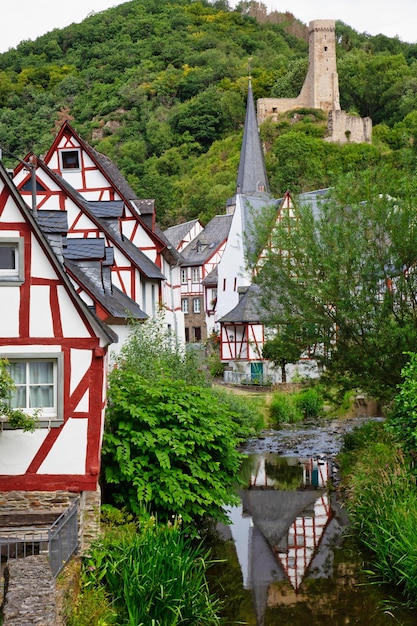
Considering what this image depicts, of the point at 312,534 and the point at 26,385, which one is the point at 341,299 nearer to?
the point at 312,534

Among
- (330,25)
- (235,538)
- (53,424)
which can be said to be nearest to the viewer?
(53,424)

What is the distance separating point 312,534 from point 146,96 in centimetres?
11278

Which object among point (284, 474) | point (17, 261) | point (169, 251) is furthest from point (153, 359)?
point (169, 251)

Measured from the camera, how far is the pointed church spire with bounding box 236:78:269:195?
7725 cm

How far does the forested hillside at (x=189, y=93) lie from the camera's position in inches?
3553

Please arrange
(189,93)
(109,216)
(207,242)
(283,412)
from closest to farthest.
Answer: (109,216)
(283,412)
(207,242)
(189,93)

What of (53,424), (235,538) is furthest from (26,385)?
(235,538)

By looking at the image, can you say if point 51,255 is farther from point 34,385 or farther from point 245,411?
point 245,411

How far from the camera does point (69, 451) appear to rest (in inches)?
527

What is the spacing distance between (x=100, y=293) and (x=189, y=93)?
111 m

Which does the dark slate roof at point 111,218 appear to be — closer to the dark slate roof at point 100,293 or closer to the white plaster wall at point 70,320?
the dark slate roof at point 100,293

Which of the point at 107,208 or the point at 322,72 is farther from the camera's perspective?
the point at 322,72

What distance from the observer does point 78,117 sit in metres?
121

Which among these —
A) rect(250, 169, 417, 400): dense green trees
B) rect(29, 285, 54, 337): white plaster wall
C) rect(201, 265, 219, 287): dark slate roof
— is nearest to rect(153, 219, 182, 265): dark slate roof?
rect(250, 169, 417, 400): dense green trees
